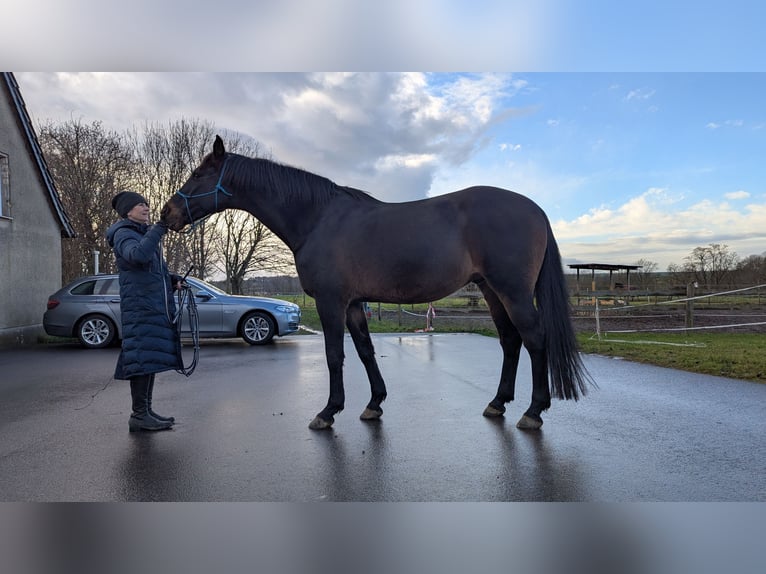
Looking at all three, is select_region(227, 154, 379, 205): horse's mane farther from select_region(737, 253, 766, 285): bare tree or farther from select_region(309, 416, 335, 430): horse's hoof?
select_region(737, 253, 766, 285): bare tree

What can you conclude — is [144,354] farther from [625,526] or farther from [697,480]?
[697,480]

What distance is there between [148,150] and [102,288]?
38.2ft

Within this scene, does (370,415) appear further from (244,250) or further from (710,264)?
(710,264)

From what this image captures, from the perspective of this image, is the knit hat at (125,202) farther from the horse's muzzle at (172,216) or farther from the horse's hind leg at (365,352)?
the horse's hind leg at (365,352)

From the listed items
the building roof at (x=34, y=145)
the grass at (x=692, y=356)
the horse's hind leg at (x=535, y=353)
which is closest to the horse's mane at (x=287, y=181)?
the horse's hind leg at (x=535, y=353)

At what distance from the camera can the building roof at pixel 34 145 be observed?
1130 centimetres

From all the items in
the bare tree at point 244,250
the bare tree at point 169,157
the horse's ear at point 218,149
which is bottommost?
the horse's ear at point 218,149

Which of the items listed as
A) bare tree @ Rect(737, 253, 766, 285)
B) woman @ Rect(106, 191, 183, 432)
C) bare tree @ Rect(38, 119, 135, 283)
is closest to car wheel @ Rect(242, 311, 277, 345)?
woman @ Rect(106, 191, 183, 432)

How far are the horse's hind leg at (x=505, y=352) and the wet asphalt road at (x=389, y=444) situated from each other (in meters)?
0.20

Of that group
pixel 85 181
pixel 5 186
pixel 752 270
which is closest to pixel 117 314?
pixel 5 186

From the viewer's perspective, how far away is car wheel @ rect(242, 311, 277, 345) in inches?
398

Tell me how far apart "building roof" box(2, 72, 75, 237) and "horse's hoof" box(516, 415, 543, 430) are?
1365 centimetres

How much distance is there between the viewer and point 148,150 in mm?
19422

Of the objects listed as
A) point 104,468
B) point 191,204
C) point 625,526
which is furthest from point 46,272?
point 625,526
